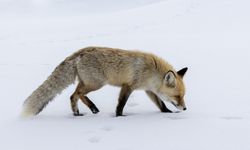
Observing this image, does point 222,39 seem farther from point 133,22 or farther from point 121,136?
point 121,136

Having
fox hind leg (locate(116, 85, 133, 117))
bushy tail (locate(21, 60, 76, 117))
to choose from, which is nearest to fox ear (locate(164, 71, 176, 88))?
fox hind leg (locate(116, 85, 133, 117))

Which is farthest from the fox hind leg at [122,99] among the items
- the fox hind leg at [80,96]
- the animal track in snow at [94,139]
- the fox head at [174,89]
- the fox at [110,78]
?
the animal track in snow at [94,139]

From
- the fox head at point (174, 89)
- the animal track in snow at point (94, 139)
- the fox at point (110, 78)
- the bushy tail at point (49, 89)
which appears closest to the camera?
the animal track in snow at point (94, 139)

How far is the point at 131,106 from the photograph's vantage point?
687 cm

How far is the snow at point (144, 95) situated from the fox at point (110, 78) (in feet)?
0.78

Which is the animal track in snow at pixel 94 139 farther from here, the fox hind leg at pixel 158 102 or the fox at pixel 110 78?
the fox hind leg at pixel 158 102

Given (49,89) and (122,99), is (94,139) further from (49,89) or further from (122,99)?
(49,89)

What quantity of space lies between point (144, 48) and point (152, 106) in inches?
223

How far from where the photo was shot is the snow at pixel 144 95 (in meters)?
5.16

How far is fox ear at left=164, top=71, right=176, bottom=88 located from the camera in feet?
20.6

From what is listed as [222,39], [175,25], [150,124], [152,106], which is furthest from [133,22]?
[150,124]

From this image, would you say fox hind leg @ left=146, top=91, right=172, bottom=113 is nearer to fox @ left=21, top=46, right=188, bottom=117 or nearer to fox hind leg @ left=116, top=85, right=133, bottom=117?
fox @ left=21, top=46, right=188, bottom=117

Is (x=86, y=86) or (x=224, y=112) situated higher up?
(x=86, y=86)

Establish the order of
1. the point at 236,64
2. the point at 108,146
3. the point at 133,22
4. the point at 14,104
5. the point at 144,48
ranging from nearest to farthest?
1. the point at 108,146
2. the point at 14,104
3. the point at 236,64
4. the point at 144,48
5. the point at 133,22
